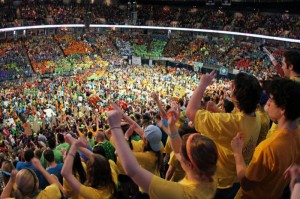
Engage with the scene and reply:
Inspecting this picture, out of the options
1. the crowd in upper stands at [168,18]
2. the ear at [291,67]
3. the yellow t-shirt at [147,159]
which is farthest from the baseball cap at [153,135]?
the crowd in upper stands at [168,18]

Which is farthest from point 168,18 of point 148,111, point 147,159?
point 147,159

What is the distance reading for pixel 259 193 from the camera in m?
3.35

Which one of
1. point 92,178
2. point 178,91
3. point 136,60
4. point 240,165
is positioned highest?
point 240,165

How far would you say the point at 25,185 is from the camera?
3.41 metres

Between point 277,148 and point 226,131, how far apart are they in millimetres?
590

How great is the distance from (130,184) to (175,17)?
150ft

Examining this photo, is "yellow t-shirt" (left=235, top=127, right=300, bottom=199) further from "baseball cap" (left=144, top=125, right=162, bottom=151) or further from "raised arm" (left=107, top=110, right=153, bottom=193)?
"baseball cap" (left=144, top=125, right=162, bottom=151)

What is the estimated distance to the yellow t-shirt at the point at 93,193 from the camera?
11.2ft

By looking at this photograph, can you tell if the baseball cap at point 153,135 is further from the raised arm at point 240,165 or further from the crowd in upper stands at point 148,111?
the raised arm at point 240,165

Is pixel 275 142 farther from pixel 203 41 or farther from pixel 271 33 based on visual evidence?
pixel 203 41

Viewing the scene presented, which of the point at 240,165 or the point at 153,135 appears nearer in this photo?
the point at 240,165

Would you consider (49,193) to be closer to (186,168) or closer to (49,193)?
(49,193)

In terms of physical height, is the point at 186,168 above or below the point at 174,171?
above

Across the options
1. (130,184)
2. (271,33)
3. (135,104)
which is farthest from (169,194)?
(271,33)
